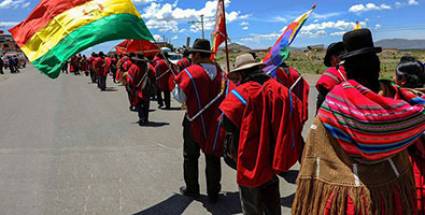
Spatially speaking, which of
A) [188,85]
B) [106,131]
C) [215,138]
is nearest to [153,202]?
[215,138]

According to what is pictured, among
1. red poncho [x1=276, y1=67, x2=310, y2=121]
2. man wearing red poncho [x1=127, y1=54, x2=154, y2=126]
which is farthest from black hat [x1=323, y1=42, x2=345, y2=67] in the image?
man wearing red poncho [x1=127, y1=54, x2=154, y2=126]

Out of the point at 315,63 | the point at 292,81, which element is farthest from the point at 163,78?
the point at 315,63

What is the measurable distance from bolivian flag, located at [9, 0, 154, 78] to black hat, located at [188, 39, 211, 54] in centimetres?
67

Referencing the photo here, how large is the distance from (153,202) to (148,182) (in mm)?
730

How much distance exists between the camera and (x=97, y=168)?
6371mm

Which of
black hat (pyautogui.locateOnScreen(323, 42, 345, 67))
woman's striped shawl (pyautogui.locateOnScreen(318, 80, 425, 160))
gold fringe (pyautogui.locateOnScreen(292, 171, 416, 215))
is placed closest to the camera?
woman's striped shawl (pyautogui.locateOnScreen(318, 80, 425, 160))

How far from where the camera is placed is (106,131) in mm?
9266

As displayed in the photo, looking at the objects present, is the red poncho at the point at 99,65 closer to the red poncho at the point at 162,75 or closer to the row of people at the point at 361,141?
the red poncho at the point at 162,75

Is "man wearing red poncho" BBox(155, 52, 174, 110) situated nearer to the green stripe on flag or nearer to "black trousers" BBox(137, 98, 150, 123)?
"black trousers" BBox(137, 98, 150, 123)

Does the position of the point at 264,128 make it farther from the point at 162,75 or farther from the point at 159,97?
the point at 159,97

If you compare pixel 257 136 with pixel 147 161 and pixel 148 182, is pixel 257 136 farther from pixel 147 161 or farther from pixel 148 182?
pixel 147 161

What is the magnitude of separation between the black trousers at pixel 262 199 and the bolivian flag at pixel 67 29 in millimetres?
2393

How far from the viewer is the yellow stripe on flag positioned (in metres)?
4.50

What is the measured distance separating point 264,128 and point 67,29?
2.75 meters
